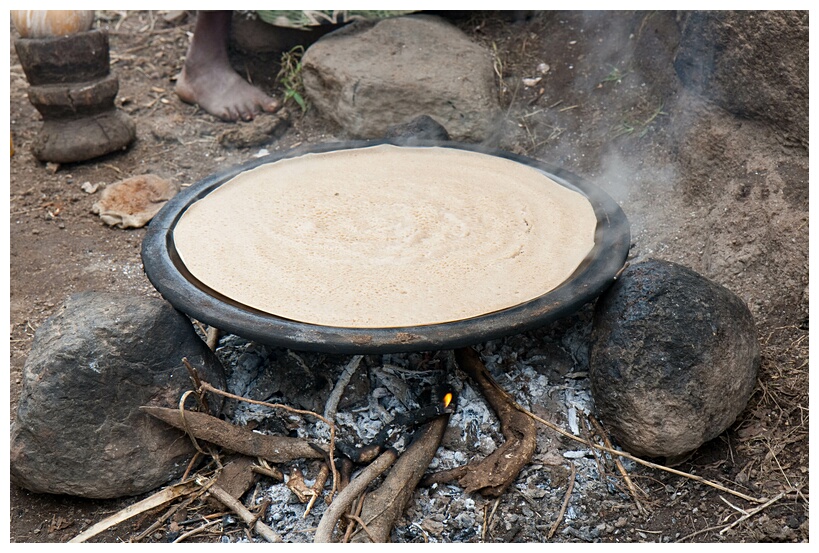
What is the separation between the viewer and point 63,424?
2.63 m

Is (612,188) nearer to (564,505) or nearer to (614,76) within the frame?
(614,76)

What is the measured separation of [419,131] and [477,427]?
167 centimetres

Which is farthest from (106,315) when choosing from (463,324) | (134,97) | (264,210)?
(134,97)

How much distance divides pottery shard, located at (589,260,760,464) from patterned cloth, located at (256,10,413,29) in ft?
10.6

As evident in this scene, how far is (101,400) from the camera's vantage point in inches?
104

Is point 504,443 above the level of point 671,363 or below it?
below

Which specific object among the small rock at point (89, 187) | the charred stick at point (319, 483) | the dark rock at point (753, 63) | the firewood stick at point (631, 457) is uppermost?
the dark rock at point (753, 63)

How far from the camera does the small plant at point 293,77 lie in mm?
5281

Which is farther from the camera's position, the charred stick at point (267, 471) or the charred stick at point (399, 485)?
the charred stick at point (267, 471)

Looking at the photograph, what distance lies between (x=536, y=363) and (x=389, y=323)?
0.81 m

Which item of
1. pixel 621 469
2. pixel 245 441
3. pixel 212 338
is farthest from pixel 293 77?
pixel 621 469

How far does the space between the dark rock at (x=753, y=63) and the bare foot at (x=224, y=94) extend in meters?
2.72

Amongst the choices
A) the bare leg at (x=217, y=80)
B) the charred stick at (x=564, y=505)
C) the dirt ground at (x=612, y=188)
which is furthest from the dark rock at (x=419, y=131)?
the charred stick at (x=564, y=505)

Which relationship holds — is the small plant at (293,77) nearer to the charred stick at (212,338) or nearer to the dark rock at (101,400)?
the charred stick at (212,338)
